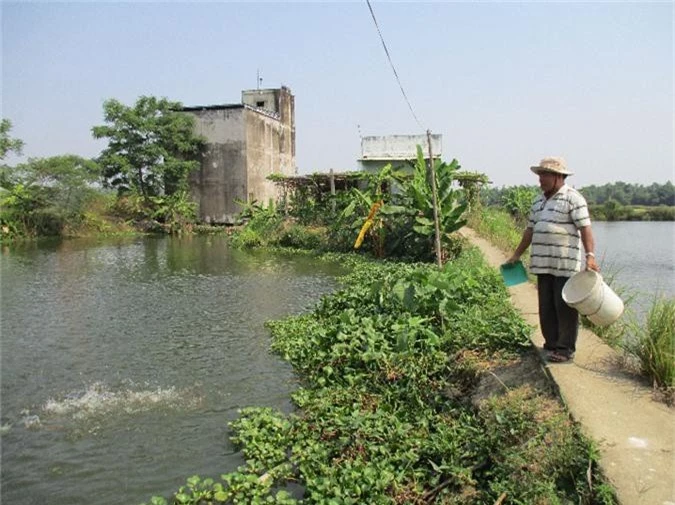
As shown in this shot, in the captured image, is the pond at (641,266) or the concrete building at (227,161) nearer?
the pond at (641,266)

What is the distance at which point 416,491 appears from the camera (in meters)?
3.67

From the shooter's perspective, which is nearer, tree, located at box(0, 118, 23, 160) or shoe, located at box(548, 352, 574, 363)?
shoe, located at box(548, 352, 574, 363)

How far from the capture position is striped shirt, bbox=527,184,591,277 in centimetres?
455

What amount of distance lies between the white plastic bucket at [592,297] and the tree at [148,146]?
25.3 m

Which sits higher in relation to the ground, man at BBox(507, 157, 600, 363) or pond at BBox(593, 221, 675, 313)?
man at BBox(507, 157, 600, 363)

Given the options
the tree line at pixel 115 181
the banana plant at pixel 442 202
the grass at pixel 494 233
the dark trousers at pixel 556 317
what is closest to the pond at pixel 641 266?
the grass at pixel 494 233

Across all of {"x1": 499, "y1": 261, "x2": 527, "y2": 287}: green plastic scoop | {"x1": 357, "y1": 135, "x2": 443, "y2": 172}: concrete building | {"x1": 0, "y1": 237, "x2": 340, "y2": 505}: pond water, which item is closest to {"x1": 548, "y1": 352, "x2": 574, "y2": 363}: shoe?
{"x1": 499, "y1": 261, "x2": 527, "y2": 287}: green plastic scoop

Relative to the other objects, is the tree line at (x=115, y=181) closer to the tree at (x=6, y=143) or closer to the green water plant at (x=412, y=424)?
the tree at (x=6, y=143)

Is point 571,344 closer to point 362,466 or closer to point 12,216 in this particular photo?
point 362,466

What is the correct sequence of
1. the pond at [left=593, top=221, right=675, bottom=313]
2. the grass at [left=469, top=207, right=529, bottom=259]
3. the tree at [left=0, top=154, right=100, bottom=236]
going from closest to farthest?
the pond at [left=593, top=221, right=675, bottom=313] < the grass at [left=469, top=207, right=529, bottom=259] < the tree at [left=0, top=154, right=100, bottom=236]

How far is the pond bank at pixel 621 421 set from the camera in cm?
299

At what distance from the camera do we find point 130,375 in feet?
A: 21.4

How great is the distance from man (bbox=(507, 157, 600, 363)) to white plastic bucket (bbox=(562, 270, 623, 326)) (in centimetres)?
11

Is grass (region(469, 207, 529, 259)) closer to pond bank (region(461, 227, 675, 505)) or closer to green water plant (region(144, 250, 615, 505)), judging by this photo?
green water plant (region(144, 250, 615, 505))
